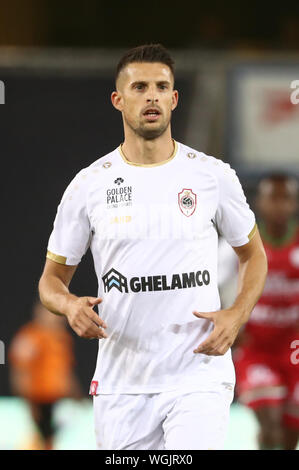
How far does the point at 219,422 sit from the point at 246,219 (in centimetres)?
90

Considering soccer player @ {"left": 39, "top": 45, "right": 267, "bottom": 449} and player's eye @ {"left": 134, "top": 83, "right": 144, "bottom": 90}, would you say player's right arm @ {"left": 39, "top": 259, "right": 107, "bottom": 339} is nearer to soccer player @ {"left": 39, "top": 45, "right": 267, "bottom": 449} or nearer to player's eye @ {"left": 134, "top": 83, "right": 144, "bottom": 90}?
soccer player @ {"left": 39, "top": 45, "right": 267, "bottom": 449}

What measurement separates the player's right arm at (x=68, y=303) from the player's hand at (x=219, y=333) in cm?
41

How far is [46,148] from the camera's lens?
9.63 m

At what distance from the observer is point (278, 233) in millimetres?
6891

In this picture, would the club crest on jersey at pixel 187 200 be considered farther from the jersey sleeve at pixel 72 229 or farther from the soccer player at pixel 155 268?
the jersey sleeve at pixel 72 229

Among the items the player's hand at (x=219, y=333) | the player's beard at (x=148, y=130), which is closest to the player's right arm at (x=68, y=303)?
the player's hand at (x=219, y=333)

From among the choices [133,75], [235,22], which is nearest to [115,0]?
[235,22]

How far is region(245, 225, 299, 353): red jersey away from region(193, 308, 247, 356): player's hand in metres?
2.43

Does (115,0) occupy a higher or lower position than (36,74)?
higher

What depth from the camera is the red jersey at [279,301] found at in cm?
668

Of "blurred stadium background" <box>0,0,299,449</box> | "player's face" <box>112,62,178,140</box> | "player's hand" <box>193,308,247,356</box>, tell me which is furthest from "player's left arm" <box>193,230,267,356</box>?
"blurred stadium background" <box>0,0,299,449</box>

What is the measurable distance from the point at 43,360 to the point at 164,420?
6.18 m
